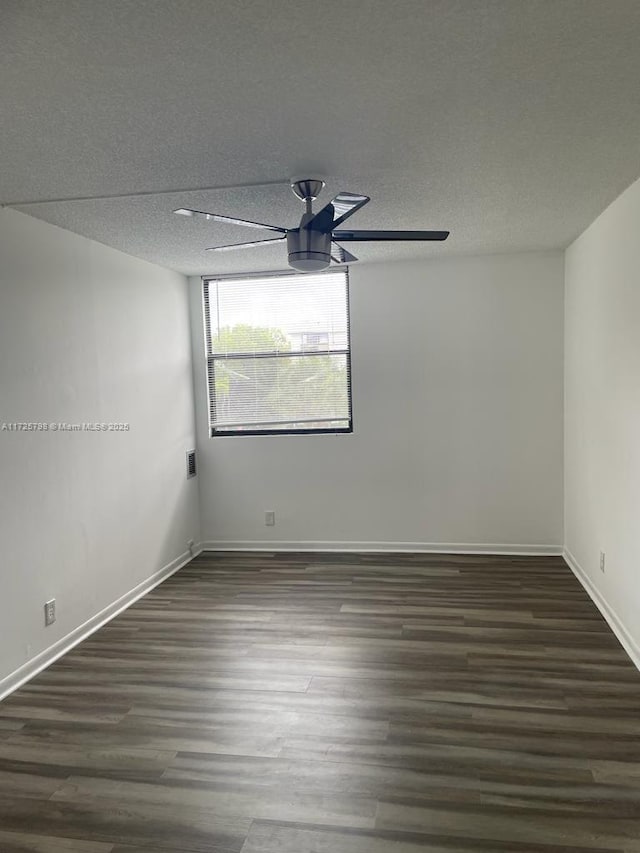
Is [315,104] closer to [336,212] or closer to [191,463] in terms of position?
[336,212]

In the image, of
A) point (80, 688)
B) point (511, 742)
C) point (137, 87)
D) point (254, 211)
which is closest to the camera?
point (137, 87)

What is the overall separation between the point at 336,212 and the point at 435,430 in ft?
9.25

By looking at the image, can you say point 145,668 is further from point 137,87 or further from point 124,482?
point 137,87

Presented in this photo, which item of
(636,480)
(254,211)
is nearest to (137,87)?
(254,211)

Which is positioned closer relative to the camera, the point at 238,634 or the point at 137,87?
the point at 137,87

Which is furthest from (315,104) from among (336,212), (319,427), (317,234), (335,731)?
(319,427)

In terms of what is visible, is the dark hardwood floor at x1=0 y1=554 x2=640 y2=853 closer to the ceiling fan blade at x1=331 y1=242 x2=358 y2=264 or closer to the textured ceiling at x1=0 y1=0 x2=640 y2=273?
the ceiling fan blade at x1=331 y1=242 x2=358 y2=264

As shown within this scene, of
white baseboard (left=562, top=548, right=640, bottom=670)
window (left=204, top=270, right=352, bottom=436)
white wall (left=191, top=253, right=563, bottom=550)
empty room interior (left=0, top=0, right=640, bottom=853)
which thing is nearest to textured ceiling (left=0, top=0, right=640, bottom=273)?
empty room interior (left=0, top=0, right=640, bottom=853)

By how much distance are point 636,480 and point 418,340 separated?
2391mm

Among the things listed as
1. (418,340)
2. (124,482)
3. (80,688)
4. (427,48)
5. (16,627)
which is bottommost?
(80,688)

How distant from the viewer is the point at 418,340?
533 cm

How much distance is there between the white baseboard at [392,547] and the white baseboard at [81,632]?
20.8 inches

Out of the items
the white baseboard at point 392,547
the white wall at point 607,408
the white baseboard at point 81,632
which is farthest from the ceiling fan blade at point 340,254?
the white baseboard at point 392,547

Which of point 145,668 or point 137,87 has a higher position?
point 137,87
